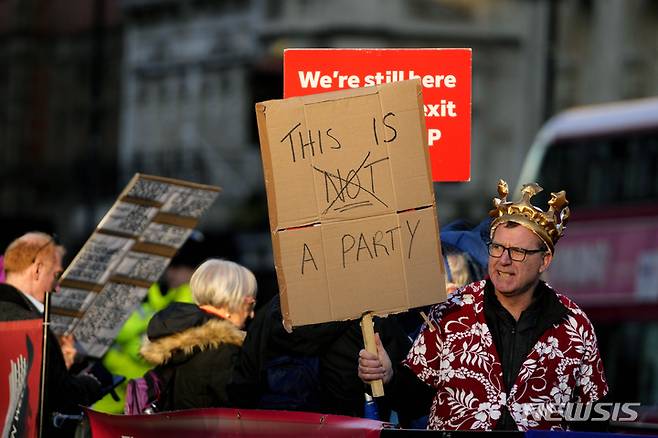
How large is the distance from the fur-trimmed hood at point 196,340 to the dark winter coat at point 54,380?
37cm

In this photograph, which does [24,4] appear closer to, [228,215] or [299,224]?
[228,215]

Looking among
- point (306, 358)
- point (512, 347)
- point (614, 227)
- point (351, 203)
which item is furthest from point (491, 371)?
point (614, 227)

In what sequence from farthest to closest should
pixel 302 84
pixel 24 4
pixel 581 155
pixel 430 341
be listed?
1. pixel 24 4
2. pixel 581 155
3. pixel 302 84
4. pixel 430 341

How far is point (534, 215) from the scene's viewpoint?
726 cm

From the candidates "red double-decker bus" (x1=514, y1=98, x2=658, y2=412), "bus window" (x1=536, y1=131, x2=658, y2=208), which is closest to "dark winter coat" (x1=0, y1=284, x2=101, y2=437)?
"red double-decker bus" (x1=514, y1=98, x2=658, y2=412)

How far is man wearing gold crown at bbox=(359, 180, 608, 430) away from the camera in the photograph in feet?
23.5

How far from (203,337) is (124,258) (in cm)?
144

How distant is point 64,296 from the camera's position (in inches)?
→ 404

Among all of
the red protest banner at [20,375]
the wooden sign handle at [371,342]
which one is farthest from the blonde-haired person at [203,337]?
the wooden sign handle at [371,342]

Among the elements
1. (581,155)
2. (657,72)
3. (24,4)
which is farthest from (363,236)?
(24,4)

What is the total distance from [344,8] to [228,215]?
511 centimetres

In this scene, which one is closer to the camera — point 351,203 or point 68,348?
point 351,203

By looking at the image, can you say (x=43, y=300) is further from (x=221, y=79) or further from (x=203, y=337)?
(x=221, y=79)

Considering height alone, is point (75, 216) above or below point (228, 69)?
below
